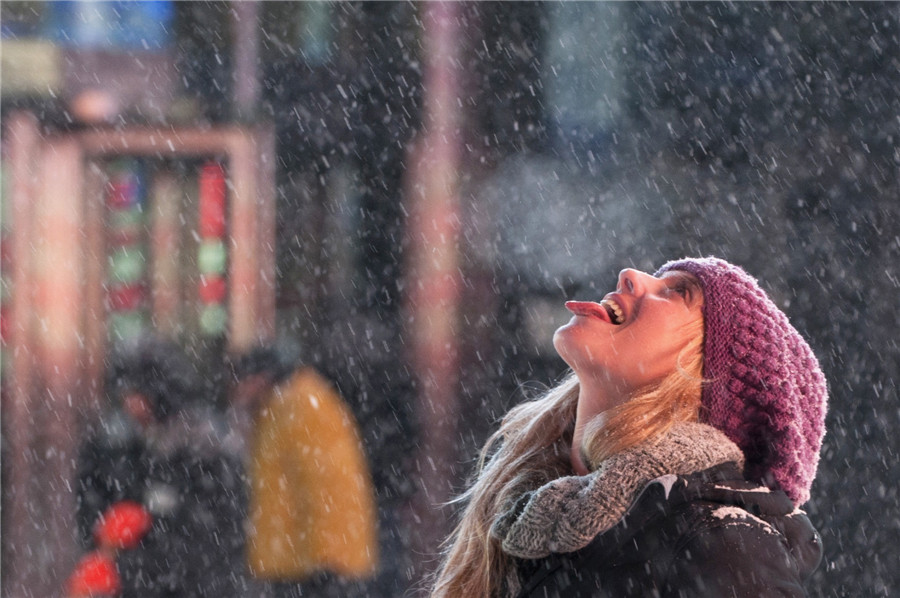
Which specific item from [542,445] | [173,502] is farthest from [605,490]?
[173,502]

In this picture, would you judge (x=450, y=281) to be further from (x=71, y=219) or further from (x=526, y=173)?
(x=71, y=219)

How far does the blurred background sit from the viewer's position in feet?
16.7

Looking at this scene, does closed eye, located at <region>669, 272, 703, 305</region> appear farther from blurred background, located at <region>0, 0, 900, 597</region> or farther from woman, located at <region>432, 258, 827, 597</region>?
blurred background, located at <region>0, 0, 900, 597</region>

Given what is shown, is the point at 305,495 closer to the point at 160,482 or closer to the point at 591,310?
the point at 160,482

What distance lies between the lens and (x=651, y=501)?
5.75 ft

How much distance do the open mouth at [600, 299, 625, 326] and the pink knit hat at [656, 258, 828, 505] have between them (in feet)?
0.60

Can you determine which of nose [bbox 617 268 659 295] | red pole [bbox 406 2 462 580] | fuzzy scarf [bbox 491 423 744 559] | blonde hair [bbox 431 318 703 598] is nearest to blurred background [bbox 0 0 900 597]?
red pole [bbox 406 2 462 580]

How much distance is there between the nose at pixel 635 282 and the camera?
2105 mm

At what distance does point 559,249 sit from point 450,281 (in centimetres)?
67

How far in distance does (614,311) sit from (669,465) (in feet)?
1.45

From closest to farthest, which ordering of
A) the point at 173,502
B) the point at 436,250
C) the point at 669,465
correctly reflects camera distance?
1. the point at 669,465
2. the point at 173,502
3. the point at 436,250

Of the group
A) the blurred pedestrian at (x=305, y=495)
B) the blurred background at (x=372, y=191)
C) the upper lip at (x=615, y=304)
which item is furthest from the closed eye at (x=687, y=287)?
the blurred background at (x=372, y=191)

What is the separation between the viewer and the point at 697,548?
1.65 metres

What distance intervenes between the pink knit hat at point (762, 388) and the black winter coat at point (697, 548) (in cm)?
8
